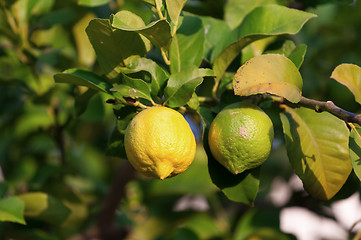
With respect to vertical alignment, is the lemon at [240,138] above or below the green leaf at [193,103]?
below

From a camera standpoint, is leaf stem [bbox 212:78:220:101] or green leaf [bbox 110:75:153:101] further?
leaf stem [bbox 212:78:220:101]

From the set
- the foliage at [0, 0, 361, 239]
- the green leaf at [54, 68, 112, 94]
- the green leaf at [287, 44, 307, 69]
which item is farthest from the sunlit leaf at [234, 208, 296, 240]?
the green leaf at [54, 68, 112, 94]

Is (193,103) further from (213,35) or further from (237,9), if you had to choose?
(237,9)

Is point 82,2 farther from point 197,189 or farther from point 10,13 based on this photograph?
point 197,189

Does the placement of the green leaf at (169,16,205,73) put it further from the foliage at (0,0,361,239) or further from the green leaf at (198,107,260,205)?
the green leaf at (198,107,260,205)

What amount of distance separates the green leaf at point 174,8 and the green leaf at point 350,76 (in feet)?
1.09

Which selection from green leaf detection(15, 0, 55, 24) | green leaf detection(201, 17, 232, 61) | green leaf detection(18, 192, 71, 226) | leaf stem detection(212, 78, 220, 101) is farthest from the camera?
green leaf detection(15, 0, 55, 24)

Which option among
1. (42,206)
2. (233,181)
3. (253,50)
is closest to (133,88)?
(233,181)

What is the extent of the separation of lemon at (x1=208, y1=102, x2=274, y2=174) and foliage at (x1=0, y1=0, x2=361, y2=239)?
2.1 inches

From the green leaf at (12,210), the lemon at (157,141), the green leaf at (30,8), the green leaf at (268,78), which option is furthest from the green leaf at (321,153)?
the green leaf at (30,8)

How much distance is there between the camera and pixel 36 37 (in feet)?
5.77

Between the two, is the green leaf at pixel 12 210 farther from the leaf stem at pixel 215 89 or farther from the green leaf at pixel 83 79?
the leaf stem at pixel 215 89

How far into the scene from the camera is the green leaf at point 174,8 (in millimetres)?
823

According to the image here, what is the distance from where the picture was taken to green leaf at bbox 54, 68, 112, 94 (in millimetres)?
829
